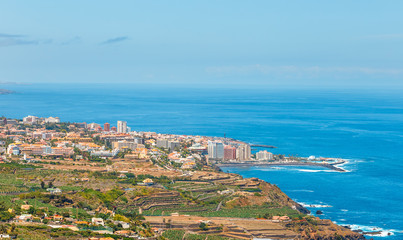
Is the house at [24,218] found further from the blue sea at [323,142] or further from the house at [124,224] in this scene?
the blue sea at [323,142]

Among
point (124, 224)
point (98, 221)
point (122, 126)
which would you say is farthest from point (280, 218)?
point (122, 126)

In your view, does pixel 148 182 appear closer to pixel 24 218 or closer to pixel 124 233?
pixel 124 233

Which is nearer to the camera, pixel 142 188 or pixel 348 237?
pixel 348 237

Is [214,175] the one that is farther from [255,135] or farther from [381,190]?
[255,135]

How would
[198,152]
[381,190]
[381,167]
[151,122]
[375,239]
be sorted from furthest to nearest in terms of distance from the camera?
[151,122] → [198,152] → [381,167] → [381,190] → [375,239]

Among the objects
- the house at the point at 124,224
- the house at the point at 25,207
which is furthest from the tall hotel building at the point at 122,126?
the house at the point at 124,224

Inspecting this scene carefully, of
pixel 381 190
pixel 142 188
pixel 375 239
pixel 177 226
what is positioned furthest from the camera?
pixel 381 190

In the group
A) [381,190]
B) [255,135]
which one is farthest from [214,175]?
[255,135]

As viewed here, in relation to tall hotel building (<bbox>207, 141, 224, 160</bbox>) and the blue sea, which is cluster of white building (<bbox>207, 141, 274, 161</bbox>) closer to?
tall hotel building (<bbox>207, 141, 224, 160</bbox>)
